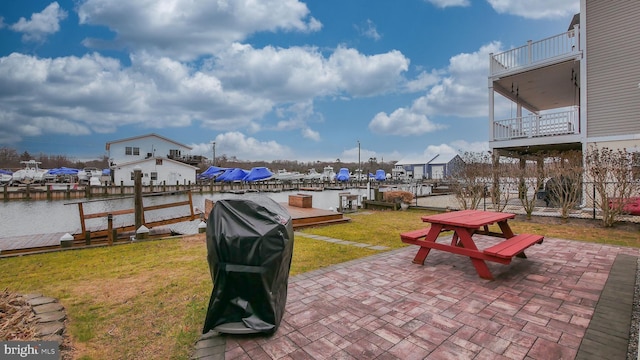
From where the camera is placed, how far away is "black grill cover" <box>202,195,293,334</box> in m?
2.30

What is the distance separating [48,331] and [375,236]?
18.7ft

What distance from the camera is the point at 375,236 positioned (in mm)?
6953

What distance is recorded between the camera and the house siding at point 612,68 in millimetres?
9961

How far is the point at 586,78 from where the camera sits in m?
10.8

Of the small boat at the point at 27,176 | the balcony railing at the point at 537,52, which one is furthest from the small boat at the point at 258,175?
the small boat at the point at 27,176

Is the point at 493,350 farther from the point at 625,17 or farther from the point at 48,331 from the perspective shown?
the point at 625,17

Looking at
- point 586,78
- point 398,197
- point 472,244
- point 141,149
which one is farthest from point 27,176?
point 586,78

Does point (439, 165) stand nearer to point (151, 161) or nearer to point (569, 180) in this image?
point (569, 180)

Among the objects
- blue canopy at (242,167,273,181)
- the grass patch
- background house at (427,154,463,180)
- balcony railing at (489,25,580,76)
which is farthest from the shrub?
background house at (427,154,463,180)

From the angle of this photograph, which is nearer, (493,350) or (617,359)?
(617,359)

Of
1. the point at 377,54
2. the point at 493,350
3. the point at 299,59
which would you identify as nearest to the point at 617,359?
the point at 493,350

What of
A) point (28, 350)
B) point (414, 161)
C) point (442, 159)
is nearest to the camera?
point (28, 350)

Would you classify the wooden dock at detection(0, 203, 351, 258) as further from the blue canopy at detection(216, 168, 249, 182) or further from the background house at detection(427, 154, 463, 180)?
the background house at detection(427, 154, 463, 180)

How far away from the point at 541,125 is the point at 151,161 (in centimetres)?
3737
